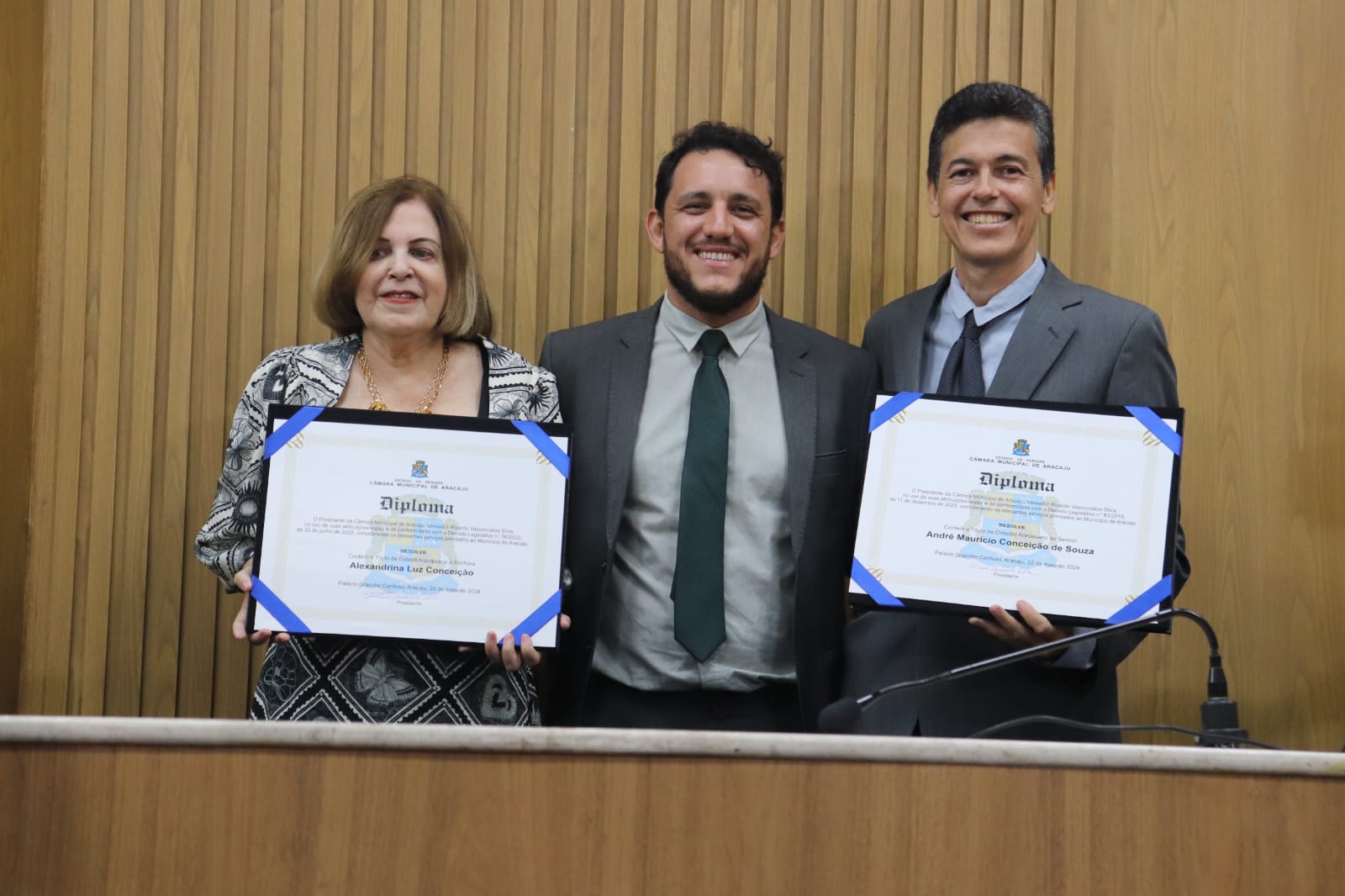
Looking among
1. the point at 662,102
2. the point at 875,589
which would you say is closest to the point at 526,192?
the point at 662,102

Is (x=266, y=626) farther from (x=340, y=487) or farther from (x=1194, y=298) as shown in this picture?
(x=1194, y=298)

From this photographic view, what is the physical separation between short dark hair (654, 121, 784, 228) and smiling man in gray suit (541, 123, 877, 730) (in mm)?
61

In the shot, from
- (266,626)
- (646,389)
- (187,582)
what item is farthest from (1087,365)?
(187,582)

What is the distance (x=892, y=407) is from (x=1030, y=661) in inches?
20.4

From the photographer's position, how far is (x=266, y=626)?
7.17 feet

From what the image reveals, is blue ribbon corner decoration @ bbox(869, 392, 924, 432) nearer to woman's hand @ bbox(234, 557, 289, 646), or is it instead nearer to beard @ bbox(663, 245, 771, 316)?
beard @ bbox(663, 245, 771, 316)

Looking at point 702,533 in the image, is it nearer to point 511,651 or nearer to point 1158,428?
point 511,651

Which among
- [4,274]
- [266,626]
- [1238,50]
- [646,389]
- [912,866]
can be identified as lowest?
[912,866]

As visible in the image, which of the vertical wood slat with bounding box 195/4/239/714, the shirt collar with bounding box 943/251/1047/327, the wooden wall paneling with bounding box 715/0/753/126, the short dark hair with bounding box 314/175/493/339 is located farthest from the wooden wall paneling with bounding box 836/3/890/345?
the vertical wood slat with bounding box 195/4/239/714

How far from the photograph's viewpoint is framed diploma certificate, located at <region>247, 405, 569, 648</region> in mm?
2193

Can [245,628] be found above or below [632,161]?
below

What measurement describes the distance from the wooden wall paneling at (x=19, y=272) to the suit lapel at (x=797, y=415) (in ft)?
5.46

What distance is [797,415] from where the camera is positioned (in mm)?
2533

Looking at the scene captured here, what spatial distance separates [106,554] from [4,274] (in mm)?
649
